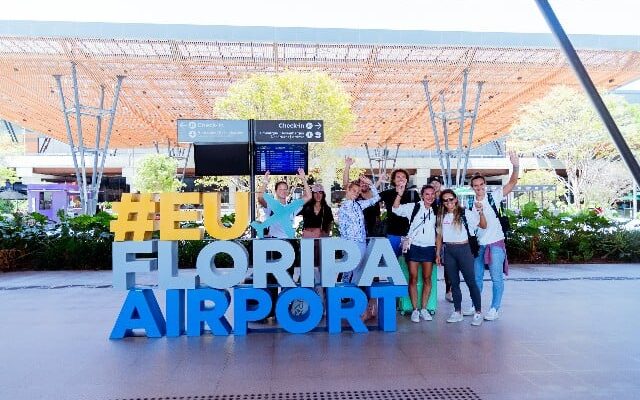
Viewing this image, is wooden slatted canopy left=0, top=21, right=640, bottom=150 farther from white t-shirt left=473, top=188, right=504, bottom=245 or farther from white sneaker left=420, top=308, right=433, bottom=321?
white sneaker left=420, top=308, right=433, bottom=321

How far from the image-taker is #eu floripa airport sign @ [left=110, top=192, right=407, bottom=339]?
6.29m

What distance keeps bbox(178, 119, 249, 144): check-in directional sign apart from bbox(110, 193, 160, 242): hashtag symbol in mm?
945

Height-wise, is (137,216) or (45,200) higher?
(45,200)

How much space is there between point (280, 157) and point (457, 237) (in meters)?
2.47

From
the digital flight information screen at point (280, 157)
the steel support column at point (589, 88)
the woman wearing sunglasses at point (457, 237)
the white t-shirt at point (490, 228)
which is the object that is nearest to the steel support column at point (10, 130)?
the digital flight information screen at point (280, 157)

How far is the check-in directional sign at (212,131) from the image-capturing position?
701 cm

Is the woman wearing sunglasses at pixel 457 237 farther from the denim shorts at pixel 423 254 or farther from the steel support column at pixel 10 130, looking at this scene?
the steel support column at pixel 10 130

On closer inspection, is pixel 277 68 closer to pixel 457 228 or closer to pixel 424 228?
pixel 424 228

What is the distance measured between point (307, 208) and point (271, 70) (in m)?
21.5

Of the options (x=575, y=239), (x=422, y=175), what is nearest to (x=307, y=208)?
(x=575, y=239)

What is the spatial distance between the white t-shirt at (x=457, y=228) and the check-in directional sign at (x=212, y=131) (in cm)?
269

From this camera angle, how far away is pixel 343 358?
5.41m

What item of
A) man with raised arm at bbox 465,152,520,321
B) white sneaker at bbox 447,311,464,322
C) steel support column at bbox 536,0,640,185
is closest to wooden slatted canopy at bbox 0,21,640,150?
man with raised arm at bbox 465,152,520,321

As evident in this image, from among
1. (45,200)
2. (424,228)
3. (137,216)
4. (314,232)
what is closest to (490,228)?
(424,228)
